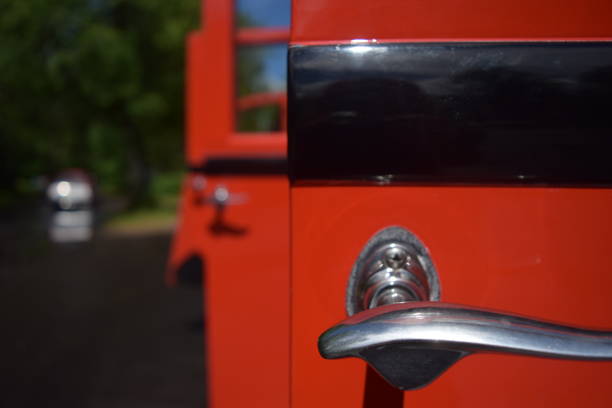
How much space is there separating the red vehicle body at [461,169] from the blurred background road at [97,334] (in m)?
3.10

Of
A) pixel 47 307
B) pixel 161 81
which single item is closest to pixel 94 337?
pixel 47 307

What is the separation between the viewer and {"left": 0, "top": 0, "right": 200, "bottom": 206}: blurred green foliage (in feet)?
42.7

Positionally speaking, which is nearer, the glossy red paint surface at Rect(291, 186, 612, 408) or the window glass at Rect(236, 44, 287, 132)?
the glossy red paint surface at Rect(291, 186, 612, 408)

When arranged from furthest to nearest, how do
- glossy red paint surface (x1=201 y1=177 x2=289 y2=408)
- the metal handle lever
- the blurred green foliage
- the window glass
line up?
the blurred green foliage < the window glass < glossy red paint surface (x1=201 y1=177 x2=289 y2=408) < the metal handle lever

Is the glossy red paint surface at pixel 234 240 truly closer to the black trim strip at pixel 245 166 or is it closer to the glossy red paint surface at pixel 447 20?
the black trim strip at pixel 245 166

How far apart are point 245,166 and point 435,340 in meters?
1.30

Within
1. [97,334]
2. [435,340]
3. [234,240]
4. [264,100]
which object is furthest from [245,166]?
[97,334]

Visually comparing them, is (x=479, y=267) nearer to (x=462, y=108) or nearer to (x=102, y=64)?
(x=462, y=108)

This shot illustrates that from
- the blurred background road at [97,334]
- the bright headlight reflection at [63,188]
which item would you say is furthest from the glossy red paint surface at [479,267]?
the bright headlight reflection at [63,188]

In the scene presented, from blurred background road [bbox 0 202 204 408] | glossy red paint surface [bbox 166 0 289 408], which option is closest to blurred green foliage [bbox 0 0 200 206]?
blurred background road [bbox 0 202 204 408]

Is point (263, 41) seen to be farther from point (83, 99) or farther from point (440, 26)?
point (83, 99)

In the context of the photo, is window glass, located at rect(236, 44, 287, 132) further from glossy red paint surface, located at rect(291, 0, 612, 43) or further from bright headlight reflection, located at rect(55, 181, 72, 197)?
bright headlight reflection, located at rect(55, 181, 72, 197)

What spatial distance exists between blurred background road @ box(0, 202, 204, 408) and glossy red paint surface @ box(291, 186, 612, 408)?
3.07 meters

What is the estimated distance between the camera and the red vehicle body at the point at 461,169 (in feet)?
1.79
